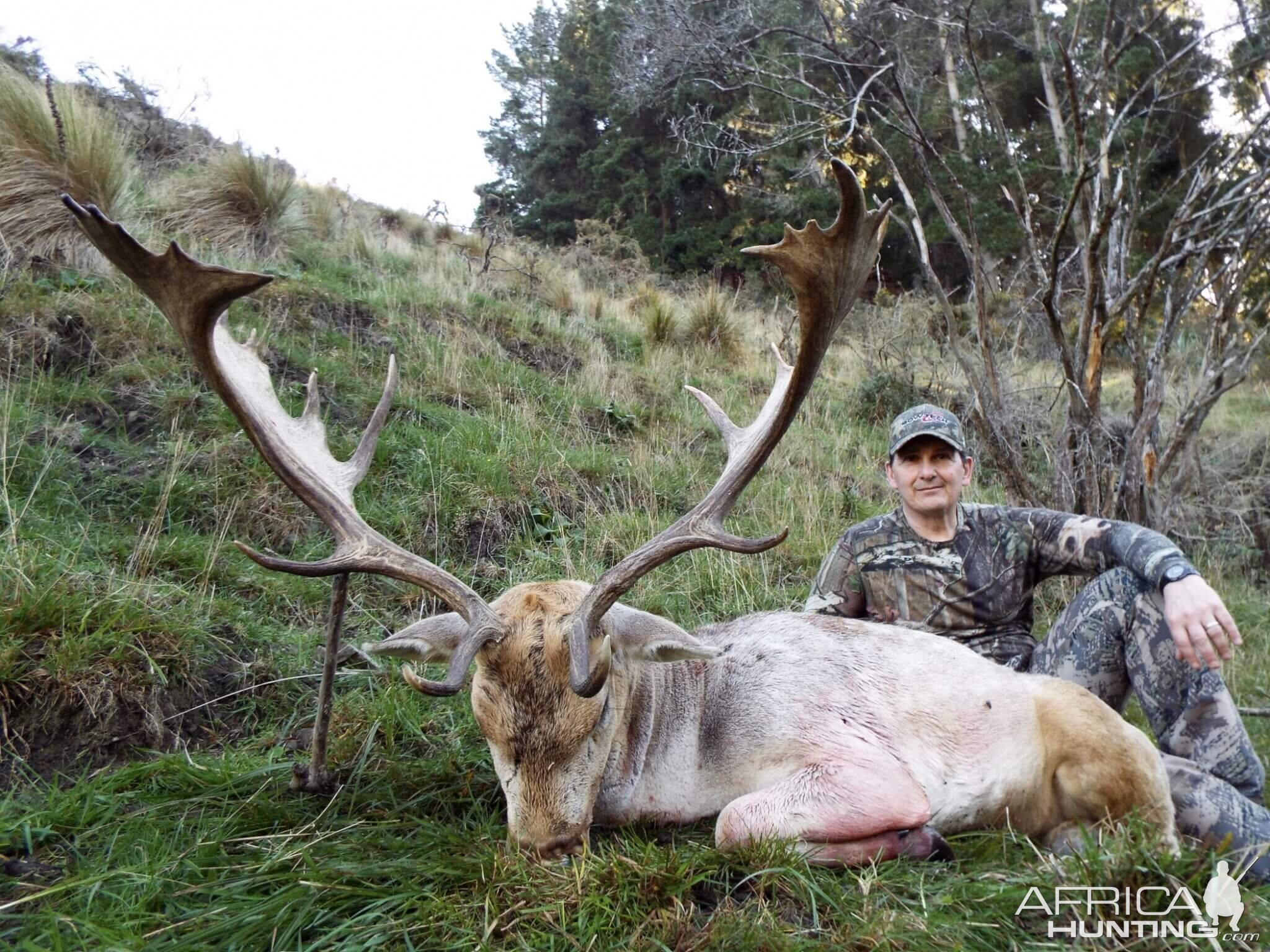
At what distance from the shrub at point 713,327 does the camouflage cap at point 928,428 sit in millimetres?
7126

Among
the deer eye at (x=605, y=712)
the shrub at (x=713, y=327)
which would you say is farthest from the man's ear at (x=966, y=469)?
the shrub at (x=713, y=327)

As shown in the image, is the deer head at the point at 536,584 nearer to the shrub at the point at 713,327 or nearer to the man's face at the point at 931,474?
the man's face at the point at 931,474

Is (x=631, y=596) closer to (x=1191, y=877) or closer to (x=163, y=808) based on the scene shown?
(x=163, y=808)

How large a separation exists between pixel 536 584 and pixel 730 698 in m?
0.85

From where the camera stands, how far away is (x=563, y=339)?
9.33 meters

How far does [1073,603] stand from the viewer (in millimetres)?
3418

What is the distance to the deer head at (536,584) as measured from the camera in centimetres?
246

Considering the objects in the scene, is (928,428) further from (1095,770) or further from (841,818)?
(841,818)

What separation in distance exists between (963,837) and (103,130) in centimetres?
915

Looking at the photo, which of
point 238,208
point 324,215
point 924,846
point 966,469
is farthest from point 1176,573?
point 324,215

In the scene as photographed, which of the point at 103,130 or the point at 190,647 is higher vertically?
the point at 103,130

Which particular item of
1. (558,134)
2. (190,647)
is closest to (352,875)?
(190,647)

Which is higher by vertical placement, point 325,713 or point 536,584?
point 536,584

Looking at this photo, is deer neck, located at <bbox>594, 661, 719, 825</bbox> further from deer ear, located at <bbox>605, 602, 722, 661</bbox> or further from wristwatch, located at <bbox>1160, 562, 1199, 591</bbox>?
wristwatch, located at <bbox>1160, 562, 1199, 591</bbox>
